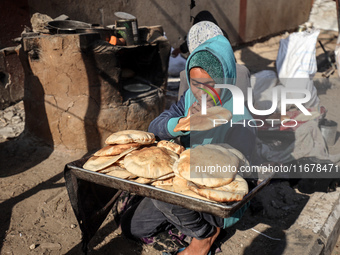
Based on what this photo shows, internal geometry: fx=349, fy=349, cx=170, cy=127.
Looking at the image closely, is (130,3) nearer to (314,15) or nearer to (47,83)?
(47,83)

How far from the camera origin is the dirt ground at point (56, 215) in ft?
8.58

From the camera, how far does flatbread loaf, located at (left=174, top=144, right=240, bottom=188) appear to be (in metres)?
1.85

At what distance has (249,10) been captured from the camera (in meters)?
10.4

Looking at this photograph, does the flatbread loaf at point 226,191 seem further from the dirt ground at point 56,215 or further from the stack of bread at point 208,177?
the dirt ground at point 56,215

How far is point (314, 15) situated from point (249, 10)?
5.52 m

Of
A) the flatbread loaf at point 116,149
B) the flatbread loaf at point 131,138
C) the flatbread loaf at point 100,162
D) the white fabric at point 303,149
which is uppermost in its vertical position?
the flatbread loaf at point 131,138

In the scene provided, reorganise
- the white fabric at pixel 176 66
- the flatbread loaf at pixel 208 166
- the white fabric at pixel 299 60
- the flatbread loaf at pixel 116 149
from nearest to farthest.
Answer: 1. the flatbread loaf at pixel 208 166
2. the flatbread loaf at pixel 116 149
3. the white fabric at pixel 299 60
4. the white fabric at pixel 176 66

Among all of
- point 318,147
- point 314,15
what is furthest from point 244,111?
point 314,15

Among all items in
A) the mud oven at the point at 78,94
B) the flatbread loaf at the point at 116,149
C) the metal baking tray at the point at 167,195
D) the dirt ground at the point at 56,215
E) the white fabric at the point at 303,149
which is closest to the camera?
the metal baking tray at the point at 167,195

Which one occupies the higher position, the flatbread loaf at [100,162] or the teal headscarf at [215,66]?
the teal headscarf at [215,66]

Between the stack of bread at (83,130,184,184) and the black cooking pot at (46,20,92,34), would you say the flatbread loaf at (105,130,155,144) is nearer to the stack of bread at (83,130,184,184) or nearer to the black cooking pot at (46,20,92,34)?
the stack of bread at (83,130,184,184)

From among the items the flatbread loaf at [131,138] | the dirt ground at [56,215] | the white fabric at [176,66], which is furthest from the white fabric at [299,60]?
the flatbread loaf at [131,138]

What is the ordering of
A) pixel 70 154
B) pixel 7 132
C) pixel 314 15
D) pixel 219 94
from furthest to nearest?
pixel 314 15, pixel 7 132, pixel 70 154, pixel 219 94

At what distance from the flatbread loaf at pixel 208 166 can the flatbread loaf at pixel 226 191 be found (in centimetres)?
3
